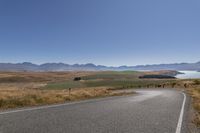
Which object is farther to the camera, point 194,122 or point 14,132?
point 194,122

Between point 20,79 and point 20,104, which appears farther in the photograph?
point 20,79

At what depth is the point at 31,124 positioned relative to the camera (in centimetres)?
945

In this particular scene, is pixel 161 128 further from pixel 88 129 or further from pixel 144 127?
pixel 88 129

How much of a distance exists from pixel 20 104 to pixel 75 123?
33.4ft

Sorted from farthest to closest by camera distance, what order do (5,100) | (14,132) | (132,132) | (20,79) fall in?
(20,79)
(5,100)
(132,132)
(14,132)

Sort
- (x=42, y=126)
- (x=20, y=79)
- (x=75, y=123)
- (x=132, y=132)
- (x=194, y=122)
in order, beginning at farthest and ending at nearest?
(x=20, y=79)
(x=194, y=122)
(x=75, y=123)
(x=42, y=126)
(x=132, y=132)

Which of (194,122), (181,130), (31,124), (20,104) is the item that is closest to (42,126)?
(31,124)

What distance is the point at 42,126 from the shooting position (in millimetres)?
9102

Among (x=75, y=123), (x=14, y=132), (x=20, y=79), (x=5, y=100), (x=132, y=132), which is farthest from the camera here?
(x=20, y=79)

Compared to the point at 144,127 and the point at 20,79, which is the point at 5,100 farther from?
the point at 20,79

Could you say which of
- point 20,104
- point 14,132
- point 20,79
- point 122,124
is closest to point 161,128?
point 122,124

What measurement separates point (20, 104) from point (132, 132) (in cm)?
1243

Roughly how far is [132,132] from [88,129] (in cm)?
143

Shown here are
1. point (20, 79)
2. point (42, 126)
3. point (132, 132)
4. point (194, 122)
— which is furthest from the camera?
point (20, 79)
